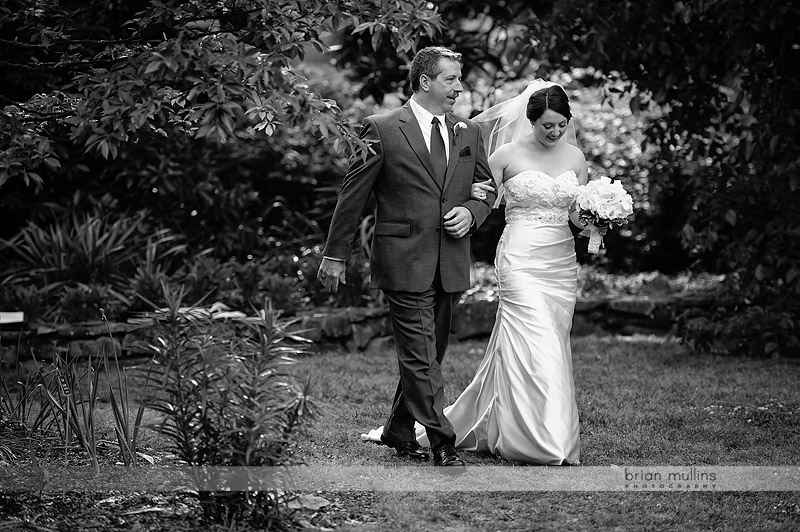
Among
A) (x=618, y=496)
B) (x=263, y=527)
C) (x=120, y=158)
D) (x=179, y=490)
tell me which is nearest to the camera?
(x=263, y=527)

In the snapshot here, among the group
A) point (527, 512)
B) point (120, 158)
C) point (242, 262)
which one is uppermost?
point (120, 158)

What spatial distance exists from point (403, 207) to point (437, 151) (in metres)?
0.35

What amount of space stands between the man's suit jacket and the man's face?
166 mm

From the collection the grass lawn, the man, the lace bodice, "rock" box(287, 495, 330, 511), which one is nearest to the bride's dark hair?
the lace bodice

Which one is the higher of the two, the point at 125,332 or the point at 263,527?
the point at 125,332

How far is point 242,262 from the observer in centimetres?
996

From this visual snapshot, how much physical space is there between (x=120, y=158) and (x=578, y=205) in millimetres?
5085

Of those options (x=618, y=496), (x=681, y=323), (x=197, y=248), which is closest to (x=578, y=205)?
(x=618, y=496)

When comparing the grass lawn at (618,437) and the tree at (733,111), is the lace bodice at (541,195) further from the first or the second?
the tree at (733,111)

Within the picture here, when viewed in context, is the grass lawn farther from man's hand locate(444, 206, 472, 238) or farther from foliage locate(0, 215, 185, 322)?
foliage locate(0, 215, 185, 322)

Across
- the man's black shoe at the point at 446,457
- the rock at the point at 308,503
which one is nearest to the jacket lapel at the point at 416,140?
the man's black shoe at the point at 446,457

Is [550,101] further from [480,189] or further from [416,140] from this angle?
[416,140]

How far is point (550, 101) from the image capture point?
18.1ft

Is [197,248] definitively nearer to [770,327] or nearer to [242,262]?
[242,262]
